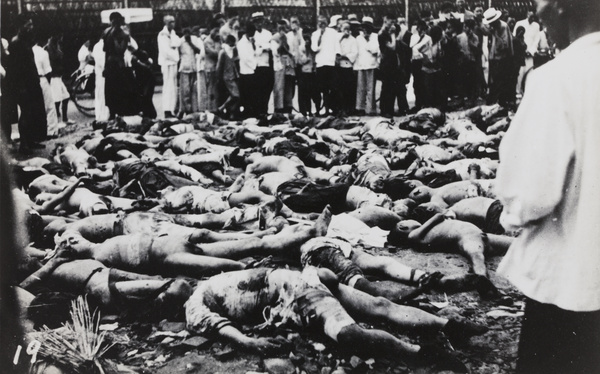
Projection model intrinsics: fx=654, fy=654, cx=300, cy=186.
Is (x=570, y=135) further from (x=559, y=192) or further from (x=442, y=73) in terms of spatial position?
(x=442, y=73)

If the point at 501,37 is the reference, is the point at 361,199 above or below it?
below

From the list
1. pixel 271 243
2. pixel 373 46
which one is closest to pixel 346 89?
pixel 373 46

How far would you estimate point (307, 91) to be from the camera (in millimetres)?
15438

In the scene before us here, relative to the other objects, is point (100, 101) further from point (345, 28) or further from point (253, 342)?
point (253, 342)

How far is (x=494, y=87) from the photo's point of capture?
15.1m

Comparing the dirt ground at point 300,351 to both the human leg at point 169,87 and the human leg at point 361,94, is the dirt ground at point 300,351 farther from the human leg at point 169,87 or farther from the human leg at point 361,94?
the human leg at point 361,94

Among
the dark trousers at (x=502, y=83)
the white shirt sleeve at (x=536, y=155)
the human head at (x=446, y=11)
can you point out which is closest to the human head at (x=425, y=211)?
the white shirt sleeve at (x=536, y=155)

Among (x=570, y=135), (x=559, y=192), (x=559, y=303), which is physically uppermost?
(x=570, y=135)

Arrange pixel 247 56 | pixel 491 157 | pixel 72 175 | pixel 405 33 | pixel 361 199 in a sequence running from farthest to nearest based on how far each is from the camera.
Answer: pixel 405 33, pixel 247 56, pixel 491 157, pixel 72 175, pixel 361 199

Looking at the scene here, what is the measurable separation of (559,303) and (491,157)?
7.53 metres

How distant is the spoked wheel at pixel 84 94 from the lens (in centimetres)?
1458

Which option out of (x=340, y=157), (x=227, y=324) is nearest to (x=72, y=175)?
(x=340, y=157)

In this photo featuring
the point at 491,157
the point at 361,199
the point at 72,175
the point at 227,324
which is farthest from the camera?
the point at 491,157

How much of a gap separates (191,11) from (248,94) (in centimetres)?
637
